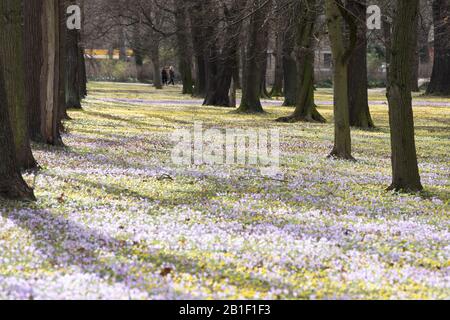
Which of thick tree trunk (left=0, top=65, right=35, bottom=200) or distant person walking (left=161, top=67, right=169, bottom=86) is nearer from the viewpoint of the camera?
thick tree trunk (left=0, top=65, right=35, bottom=200)

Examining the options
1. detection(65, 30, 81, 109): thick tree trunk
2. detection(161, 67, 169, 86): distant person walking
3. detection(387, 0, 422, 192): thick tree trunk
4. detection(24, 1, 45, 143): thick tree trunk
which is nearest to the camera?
detection(387, 0, 422, 192): thick tree trunk

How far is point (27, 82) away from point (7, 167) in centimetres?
682

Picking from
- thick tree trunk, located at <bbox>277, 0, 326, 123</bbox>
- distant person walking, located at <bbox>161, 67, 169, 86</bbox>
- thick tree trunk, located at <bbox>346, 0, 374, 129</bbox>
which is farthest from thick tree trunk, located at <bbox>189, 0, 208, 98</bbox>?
distant person walking, located at <bbox>161, 67, 169, 86</bbox>

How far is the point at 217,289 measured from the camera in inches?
247

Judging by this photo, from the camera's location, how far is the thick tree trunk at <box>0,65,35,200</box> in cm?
974

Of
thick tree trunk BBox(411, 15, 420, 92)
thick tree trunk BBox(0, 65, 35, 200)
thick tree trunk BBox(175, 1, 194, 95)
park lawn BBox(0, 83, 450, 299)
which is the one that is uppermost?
thick tree trunk BBox(175, 1, 194, 95)

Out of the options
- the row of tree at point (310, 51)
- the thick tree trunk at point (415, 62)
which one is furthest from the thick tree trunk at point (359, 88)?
the thick tree trunk at point (415, 62)

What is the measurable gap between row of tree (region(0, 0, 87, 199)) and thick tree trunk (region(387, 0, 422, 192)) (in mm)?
5491

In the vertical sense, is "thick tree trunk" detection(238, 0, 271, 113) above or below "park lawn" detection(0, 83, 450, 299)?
above

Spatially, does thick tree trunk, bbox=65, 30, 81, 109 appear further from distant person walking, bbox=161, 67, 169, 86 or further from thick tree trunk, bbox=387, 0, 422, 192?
distant person walking, bbox=161, 67, 169, 86

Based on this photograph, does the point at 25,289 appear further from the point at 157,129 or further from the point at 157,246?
the point at 157,129

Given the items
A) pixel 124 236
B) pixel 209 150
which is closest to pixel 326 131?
pixel 209 150

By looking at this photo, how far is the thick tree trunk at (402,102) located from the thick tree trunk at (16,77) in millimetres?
5805

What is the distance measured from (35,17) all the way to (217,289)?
12.0 m
